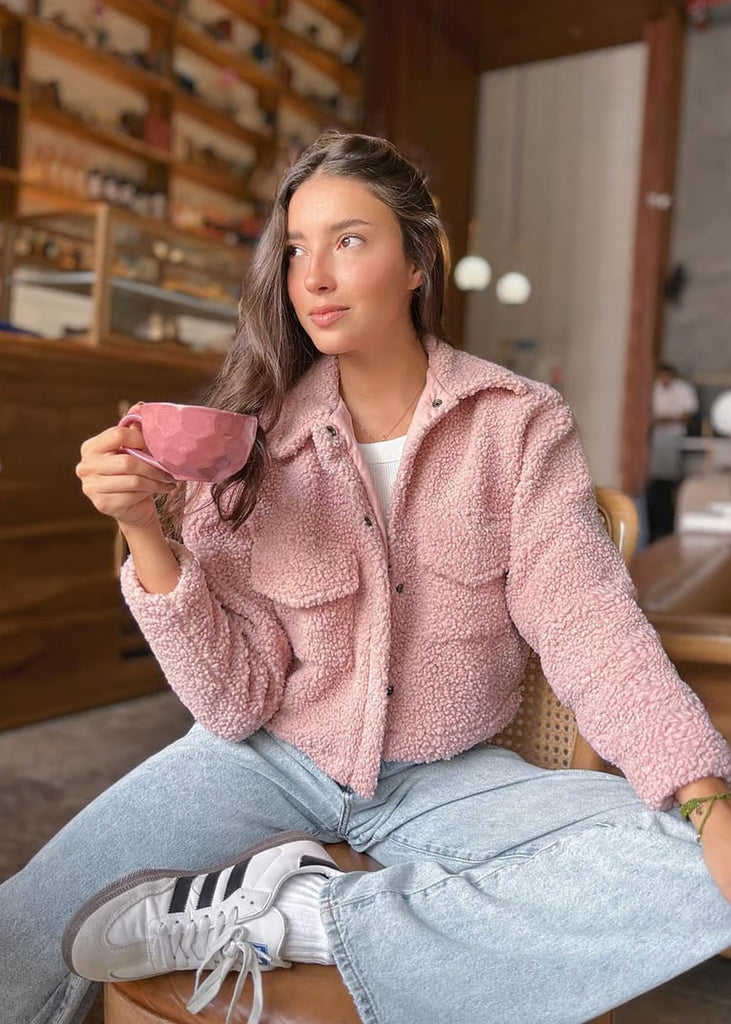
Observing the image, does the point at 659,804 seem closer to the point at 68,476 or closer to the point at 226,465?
the point at 226,465

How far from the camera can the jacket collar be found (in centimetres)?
126

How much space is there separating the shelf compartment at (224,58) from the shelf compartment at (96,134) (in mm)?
627

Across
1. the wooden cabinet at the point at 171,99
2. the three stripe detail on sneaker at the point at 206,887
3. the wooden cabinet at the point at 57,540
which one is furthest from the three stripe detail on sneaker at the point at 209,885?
the wooden cabinet at the point at 171,99

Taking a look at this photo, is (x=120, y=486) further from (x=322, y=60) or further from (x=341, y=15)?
(x=341, y=15)

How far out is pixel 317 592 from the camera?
1.21 meters

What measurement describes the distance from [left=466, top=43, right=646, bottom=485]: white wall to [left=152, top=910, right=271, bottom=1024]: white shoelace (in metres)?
6.97

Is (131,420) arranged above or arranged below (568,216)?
below

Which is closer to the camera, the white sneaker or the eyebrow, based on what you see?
the white sneaker

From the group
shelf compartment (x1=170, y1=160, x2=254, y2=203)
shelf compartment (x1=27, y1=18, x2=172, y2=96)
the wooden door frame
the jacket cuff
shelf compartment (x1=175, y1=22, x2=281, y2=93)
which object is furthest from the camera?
the wooden door frame

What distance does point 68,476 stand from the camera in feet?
9.91

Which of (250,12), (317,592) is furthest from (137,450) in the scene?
(250,12)

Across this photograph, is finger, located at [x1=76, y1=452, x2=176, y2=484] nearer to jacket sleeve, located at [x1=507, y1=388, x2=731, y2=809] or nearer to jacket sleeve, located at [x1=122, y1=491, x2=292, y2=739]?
jacket sleeve, located at [x1=122, y1=491, x2=292, y2=739]

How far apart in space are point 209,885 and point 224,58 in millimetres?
5190

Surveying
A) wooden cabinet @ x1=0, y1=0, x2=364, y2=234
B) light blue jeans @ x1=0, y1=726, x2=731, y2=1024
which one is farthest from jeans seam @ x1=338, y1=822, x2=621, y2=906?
wooden cabinet @ x1=0, y1=0, x2=364, y2=234
